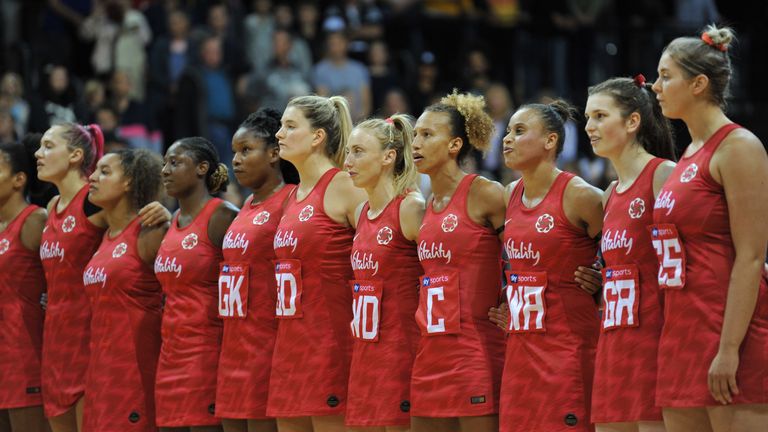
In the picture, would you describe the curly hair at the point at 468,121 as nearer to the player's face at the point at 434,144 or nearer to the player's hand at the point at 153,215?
the player's face at the point at 434,144

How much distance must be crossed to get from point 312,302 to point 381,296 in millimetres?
446

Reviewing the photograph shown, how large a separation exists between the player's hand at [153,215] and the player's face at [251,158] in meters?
0.66

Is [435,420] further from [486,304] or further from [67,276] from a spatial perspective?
[67,276]

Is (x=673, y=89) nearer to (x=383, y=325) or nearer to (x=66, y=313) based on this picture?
(x=383, y=325)

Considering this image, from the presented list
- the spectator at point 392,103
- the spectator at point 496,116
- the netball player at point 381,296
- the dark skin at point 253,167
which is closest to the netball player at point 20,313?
the dark skin at point 253,167

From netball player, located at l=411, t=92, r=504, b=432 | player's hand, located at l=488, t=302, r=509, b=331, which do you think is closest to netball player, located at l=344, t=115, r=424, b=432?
netball player, located at l=411, t=92, r=504, b=432

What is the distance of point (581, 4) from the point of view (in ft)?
47.4

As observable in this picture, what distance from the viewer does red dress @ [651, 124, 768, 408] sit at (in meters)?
4.73

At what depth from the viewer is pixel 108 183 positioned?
281 inches

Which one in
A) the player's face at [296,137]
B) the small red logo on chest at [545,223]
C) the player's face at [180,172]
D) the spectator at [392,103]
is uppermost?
the spectator at [392,103]

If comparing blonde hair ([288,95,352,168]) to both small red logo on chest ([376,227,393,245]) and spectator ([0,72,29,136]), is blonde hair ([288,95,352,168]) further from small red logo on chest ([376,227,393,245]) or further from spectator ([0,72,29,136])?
spectator ([0,72,29,136])

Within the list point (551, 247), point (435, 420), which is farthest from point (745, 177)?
point (435, 420)

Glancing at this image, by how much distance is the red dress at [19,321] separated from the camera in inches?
297

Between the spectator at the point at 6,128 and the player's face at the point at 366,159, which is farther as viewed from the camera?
the spectator at the point at 6,128
